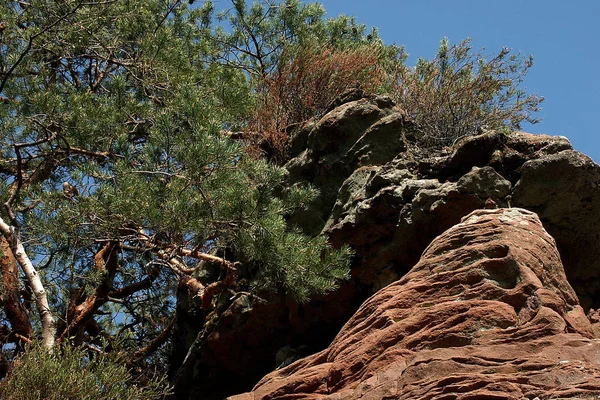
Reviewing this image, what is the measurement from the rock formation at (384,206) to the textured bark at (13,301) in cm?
182

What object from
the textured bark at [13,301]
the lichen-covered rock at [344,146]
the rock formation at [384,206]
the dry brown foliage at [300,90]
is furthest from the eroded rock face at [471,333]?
the dry brown foliage at [300,90]

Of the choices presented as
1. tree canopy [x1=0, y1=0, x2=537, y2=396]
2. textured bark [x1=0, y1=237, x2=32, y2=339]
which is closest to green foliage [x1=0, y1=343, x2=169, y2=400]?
tree canopy [x1=0, y1=0, x2=537, y2=396]

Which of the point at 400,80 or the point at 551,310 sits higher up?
the point at 400,80

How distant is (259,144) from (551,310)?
5.88 m

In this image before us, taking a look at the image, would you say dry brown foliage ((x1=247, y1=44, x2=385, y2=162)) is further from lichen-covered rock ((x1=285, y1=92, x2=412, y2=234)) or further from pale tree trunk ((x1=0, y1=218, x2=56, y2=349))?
pale tree trunk ((x1=0, y1=218, x2=56, y2=349))

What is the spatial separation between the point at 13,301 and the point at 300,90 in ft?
14.7

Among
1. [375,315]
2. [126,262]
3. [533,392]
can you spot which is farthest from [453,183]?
[126,262]

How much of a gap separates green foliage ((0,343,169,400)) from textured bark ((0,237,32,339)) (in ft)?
5.38

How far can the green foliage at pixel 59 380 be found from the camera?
6621 mm

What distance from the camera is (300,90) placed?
35.3 feet

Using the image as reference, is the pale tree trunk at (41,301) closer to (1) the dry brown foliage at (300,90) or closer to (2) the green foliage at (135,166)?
(2) the green foliage at (135,166)

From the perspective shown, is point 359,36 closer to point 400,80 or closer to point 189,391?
point 400,80

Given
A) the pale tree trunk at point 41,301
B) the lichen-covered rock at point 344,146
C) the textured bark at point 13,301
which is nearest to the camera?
the pale tree trunk at point 41,301

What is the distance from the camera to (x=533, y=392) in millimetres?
4512
